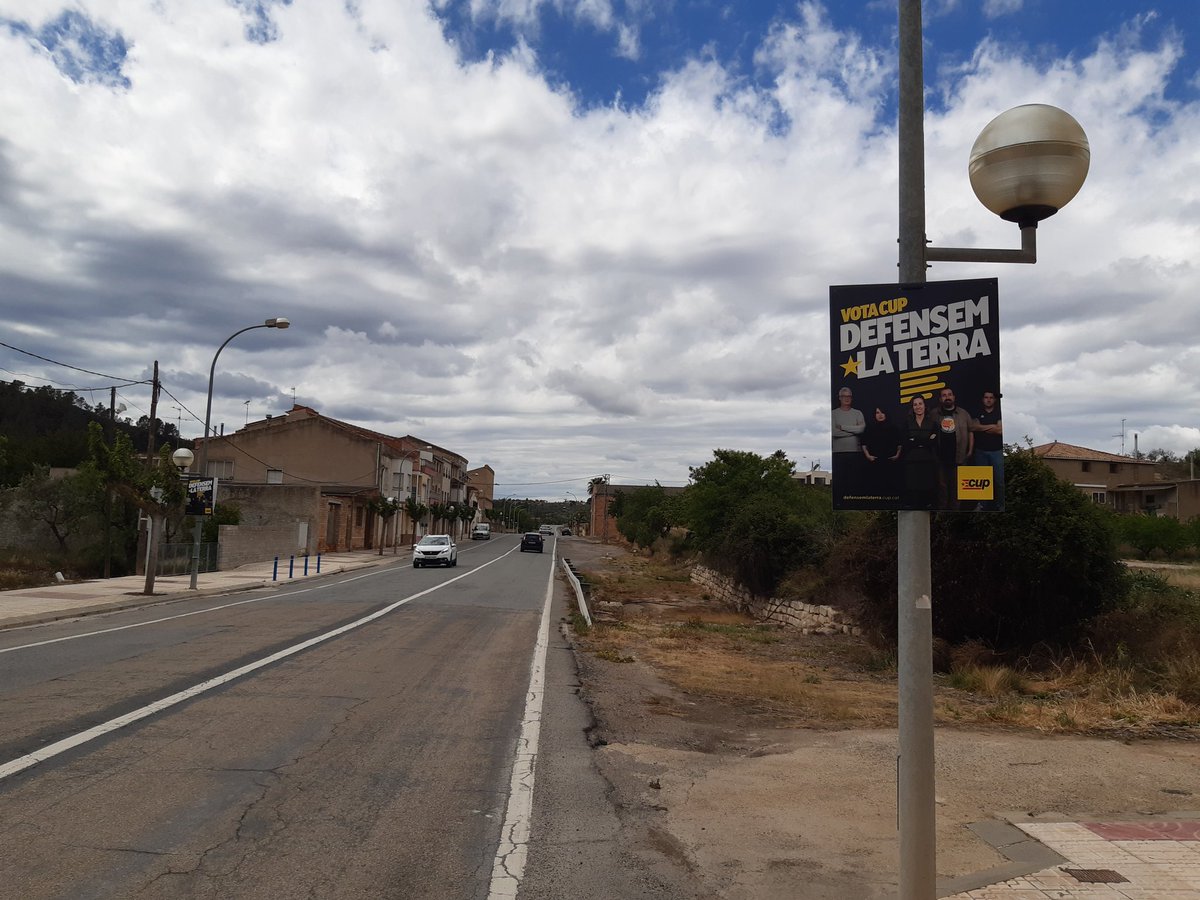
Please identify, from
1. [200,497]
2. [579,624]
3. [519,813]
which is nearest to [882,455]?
[519,813]

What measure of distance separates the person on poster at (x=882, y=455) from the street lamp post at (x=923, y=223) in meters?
0.14

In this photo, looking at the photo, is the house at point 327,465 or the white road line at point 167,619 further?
the house at point 327,465

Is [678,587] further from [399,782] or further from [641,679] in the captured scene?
[399,782]

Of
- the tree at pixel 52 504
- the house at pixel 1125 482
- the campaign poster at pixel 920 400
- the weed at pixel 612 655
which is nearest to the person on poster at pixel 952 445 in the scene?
the campaign poster at pixel 920 400

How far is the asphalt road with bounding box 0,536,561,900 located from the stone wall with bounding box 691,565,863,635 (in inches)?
354

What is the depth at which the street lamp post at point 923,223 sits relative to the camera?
12.6 ft

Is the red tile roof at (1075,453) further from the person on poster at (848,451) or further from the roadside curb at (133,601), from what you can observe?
the person on poster at (848,451)

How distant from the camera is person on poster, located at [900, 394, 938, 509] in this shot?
12.9 ft

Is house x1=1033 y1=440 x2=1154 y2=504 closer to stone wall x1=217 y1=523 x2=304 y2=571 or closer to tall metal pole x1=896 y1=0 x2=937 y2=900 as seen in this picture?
stone wall x1=217 y1=523 x2=304 y2=571

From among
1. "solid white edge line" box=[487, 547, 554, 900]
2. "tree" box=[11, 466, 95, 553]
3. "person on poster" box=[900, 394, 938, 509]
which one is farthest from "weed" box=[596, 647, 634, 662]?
"tree" box=[11, 466, 95, 553]

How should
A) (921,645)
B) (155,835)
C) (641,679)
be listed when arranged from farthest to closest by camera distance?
(641,679)
(155,835)
(921,645)

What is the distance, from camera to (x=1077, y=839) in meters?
5.53

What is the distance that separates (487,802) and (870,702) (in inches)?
252

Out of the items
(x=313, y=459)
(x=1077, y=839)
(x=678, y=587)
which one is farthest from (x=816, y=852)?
(x=313, y=459)
